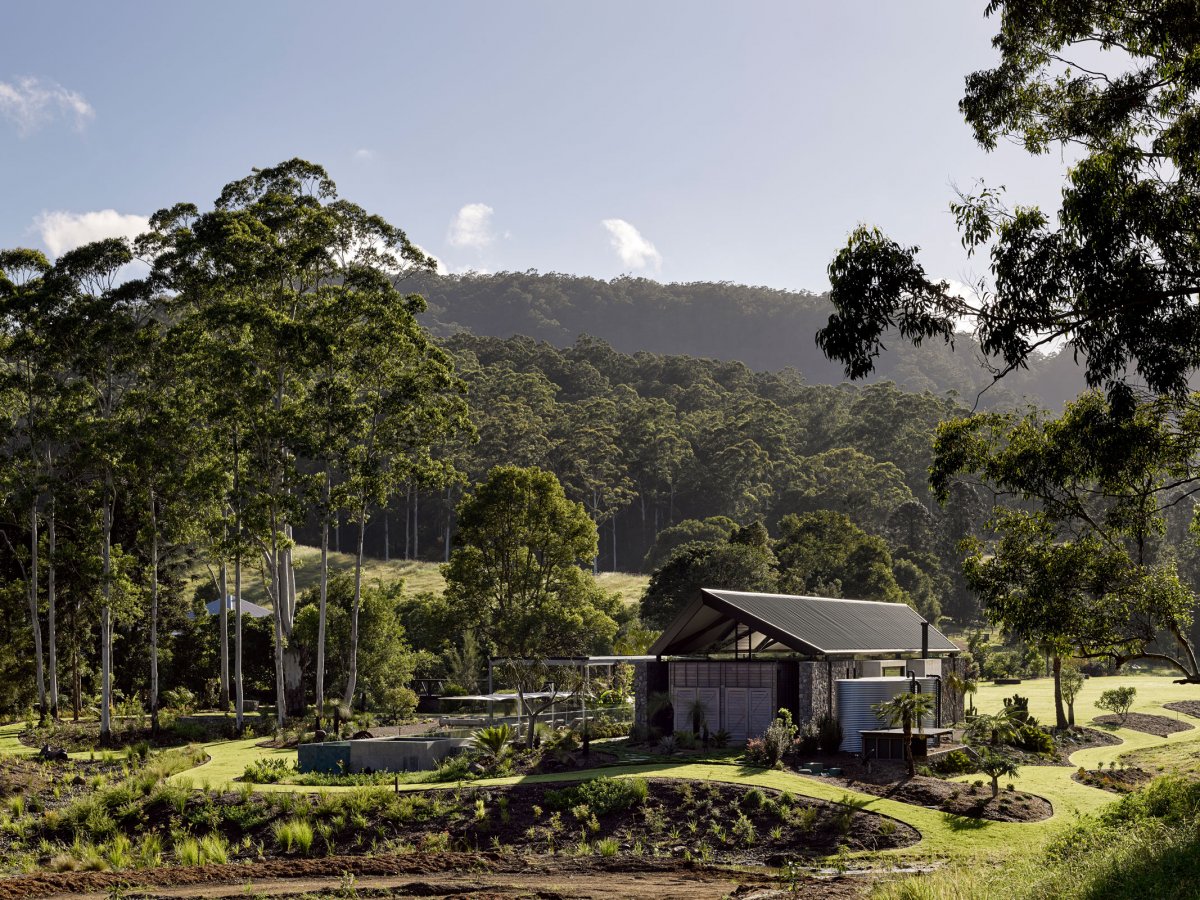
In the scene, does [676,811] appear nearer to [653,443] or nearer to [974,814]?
[974,814]

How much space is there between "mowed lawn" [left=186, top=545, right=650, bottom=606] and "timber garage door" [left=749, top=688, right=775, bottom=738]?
51.8 meters

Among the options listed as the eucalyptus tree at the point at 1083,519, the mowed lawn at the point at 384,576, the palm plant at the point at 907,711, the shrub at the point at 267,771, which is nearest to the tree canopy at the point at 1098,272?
the eucalyptus tree at the point at 1083,519

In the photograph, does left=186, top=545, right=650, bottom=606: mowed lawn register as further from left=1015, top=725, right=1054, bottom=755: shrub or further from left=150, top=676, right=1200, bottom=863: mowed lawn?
left=1015, top=725, right=1054, bottom=755: shrub

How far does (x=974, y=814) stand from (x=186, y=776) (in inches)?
747

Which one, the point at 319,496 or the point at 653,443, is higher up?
the point at 653,443

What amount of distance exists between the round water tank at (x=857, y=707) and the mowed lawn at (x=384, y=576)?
5241cm

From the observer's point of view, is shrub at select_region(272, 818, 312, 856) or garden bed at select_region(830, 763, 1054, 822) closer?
shrub at select_region(272, 818, 312, 856)

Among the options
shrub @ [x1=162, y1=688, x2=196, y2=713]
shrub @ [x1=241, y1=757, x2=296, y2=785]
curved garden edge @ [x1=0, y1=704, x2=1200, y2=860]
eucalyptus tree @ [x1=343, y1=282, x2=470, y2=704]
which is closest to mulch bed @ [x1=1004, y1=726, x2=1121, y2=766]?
curved garden edge @ [x1=0, y1=704, x2=1200, y2=860]

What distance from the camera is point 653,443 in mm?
117062

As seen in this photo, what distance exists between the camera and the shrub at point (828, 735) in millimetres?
29578

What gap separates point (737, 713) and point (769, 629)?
8.70 ft

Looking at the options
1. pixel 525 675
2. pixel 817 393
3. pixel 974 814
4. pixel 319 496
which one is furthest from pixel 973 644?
pixel 817 393

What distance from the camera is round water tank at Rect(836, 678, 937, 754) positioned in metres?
30.1

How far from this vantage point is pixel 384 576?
293 ft
